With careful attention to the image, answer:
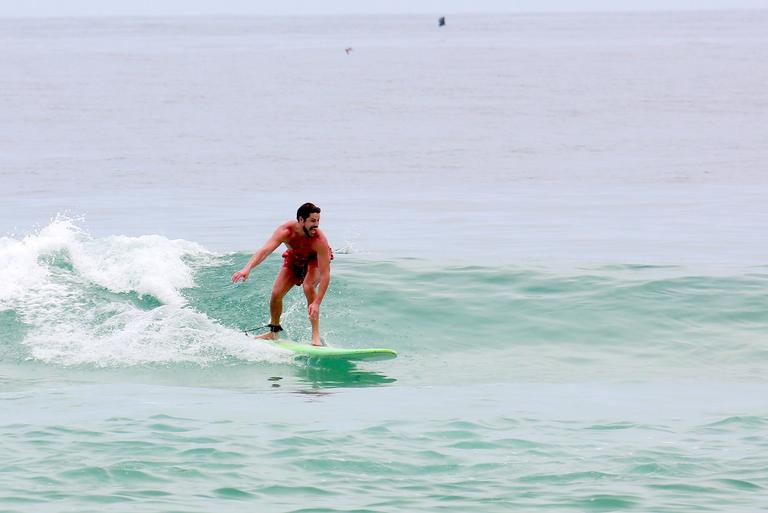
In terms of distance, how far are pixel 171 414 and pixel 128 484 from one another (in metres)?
2.32

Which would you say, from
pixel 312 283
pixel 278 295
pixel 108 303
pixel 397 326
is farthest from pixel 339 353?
pixel 108 303

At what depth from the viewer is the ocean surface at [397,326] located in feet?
34.2

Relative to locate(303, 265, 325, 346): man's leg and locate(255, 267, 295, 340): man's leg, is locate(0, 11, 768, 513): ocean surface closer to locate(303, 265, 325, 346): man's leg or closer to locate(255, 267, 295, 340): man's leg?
locate(255, 267, 295, 340): man's leg

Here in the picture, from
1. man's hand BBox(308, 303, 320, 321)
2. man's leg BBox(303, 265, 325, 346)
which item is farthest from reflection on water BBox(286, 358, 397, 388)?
man's hand BBox(308, 303, 320, 321)

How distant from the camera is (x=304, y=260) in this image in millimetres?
15750

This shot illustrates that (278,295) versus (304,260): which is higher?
(304,260)

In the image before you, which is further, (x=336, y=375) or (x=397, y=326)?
(x=397, y=326)

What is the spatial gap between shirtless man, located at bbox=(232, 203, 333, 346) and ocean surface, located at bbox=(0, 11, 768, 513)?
1.93ft

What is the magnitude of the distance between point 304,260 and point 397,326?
9.95 feet

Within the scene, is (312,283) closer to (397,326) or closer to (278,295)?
(278,295)

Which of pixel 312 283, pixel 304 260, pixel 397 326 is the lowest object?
pixel 397 326

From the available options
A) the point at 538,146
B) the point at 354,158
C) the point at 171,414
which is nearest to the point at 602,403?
the point at 171,414

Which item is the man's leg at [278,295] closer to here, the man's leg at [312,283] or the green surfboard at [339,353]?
the man's leg at [312,283]

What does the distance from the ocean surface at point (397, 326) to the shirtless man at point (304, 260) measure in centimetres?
59
